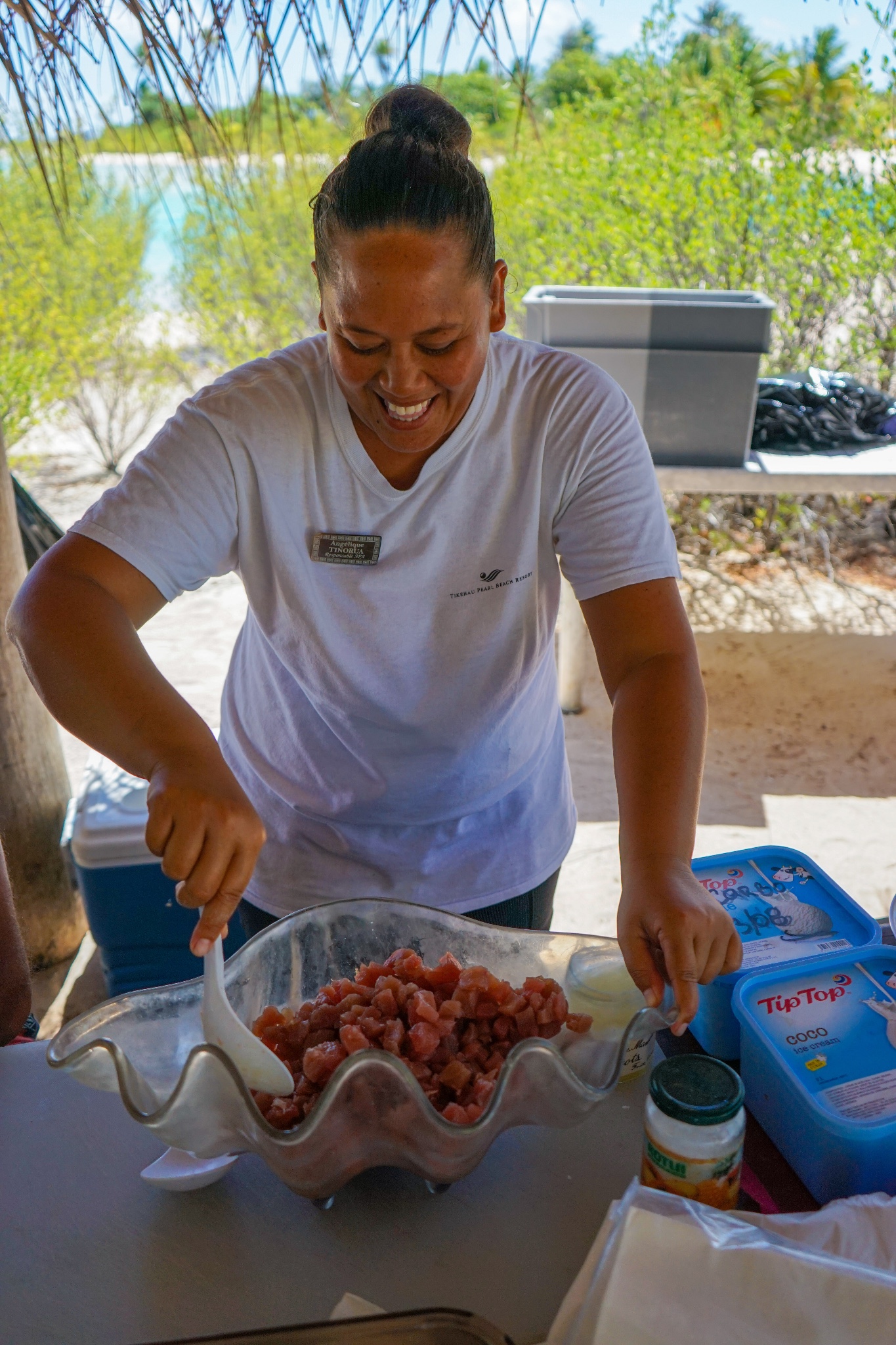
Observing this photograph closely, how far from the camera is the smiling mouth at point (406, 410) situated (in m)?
1.13

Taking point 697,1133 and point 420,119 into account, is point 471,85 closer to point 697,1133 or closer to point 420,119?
point 420,119

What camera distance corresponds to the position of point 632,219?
526 cm

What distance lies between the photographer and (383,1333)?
740 mm

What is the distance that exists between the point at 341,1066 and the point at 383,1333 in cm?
18

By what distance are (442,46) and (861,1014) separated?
1565 mm

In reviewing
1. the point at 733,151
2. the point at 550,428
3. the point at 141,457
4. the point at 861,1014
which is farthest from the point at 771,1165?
the point at 733,151

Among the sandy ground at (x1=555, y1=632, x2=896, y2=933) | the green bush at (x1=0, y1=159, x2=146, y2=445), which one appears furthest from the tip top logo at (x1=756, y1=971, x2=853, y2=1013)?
the green bush at (x1=0, y1=159, x2=146, y2=445)

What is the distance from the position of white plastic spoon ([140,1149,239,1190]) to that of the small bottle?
0.36 m

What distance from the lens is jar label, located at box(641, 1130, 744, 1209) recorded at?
2.58 ft

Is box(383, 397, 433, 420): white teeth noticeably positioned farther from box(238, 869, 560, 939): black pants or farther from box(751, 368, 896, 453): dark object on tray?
box(751, 368, 896, 453): dark object on tray

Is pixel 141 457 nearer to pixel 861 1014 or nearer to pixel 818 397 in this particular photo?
pixel 861 1014

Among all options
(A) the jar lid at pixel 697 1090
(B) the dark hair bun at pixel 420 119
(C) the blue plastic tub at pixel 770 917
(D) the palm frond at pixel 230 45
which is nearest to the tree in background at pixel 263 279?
(D) the palm frond at pixel 230 45

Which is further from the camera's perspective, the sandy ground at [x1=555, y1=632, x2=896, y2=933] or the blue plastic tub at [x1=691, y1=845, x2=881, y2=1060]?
the sandy ground at [x1=555, y1=632, x2=896, y2=933]

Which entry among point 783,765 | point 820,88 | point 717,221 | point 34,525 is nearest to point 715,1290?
point 34,525
